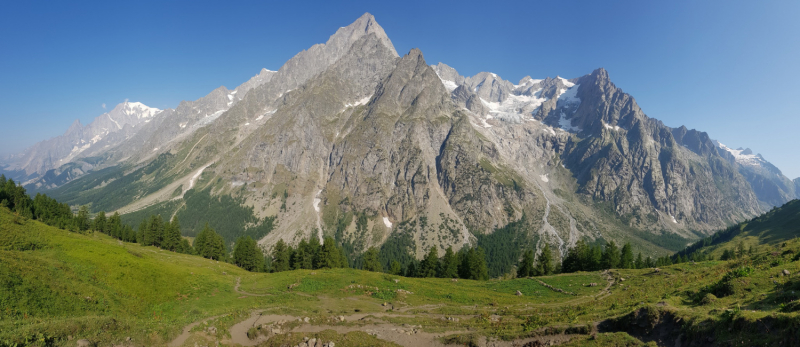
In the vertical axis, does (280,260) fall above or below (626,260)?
below

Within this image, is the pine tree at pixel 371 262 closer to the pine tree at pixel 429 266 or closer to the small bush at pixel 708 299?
the pine tree at pixel 429 266

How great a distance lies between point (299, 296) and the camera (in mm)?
38844

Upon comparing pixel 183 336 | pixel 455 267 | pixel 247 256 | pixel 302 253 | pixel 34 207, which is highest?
pixel 34 207

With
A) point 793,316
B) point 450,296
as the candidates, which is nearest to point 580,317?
point 793,316

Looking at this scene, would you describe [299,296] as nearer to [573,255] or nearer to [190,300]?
[190,300]

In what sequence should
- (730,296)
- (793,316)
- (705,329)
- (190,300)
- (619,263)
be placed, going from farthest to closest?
(619,263) → (190,300) → (730,296) → (705,329) → (793,316)

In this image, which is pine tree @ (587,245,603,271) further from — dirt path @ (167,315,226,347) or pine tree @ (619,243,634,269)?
dirt path @ (167,315,226,347)

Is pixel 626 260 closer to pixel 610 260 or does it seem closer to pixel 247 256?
pixel 610 260

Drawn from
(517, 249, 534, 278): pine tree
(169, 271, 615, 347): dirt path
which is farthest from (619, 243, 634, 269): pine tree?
(169, 271, 615, 347): dirt path

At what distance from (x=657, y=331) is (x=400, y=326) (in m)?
18.4

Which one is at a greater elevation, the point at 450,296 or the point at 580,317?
the point at 580,317

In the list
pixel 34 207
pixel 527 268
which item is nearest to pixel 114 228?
pixel 34 207

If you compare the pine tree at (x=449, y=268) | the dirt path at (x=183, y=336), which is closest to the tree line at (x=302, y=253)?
the pine tree at (x=449, y=268)

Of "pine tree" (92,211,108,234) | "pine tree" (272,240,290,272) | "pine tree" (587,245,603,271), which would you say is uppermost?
"pine tree" (92,211,108,234)
